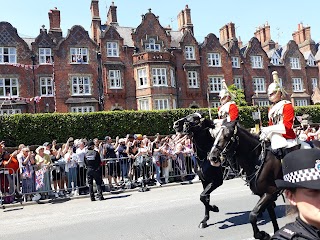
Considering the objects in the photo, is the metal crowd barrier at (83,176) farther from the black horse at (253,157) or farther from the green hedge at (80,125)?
the green hedge at (80,125)

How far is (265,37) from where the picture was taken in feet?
162

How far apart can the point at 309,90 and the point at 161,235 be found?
1786 inches

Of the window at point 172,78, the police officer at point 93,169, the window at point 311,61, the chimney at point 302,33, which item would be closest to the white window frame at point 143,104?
the window at point 172,78

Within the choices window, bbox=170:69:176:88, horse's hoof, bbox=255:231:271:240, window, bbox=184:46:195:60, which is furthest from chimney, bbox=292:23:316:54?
horse's hoof, bbox=255:231:271:240

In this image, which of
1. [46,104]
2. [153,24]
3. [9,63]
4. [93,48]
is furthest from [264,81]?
[9,63]

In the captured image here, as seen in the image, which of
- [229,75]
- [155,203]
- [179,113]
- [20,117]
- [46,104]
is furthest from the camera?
[229,75]

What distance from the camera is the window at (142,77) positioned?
3572cm

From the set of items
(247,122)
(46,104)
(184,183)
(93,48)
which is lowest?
(184,183)

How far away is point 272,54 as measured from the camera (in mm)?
45969

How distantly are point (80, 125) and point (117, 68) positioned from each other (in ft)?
34.2

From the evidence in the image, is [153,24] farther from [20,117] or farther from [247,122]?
[20,117]

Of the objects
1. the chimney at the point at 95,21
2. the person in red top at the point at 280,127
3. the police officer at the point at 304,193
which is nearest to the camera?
the police officer at the point at 304,193

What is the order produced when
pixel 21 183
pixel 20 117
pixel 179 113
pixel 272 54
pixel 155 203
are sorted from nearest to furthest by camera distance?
pixel 155 203 < pixel 21 183 < pixel 20 117 < pixel 179 113 < pixel 272 54

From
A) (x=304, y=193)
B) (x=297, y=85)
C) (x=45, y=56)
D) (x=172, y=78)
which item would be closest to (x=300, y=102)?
(x=297, y=85)
